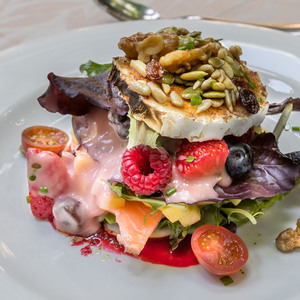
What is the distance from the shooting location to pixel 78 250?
8.18 feet

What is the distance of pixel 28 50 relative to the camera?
382cm

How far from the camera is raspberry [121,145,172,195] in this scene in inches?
91.4

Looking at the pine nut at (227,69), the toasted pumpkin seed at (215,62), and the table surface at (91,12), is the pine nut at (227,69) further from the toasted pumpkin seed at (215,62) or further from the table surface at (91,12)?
the table surface at (91,12)

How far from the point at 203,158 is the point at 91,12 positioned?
328 cm

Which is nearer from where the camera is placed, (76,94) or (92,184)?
(92,184)

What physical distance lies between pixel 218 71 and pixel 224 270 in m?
1.00

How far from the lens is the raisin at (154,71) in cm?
236

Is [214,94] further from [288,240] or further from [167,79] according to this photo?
[288,240]

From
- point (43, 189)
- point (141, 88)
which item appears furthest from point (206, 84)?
point (43, 189)

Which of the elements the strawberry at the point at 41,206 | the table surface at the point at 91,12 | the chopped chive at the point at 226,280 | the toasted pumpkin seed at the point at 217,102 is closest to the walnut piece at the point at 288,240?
the chopped chive at the point at 226,280

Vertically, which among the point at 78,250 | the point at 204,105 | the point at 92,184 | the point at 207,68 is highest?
the point at 207,68

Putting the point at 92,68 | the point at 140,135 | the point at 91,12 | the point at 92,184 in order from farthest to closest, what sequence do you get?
the point at 91,12 < the point at 92,68 < the point at 92,184 < the point at 140,135

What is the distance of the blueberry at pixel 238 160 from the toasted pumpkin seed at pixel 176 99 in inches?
15.6

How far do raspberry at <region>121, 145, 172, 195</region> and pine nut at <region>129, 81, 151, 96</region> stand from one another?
28 centimetres
